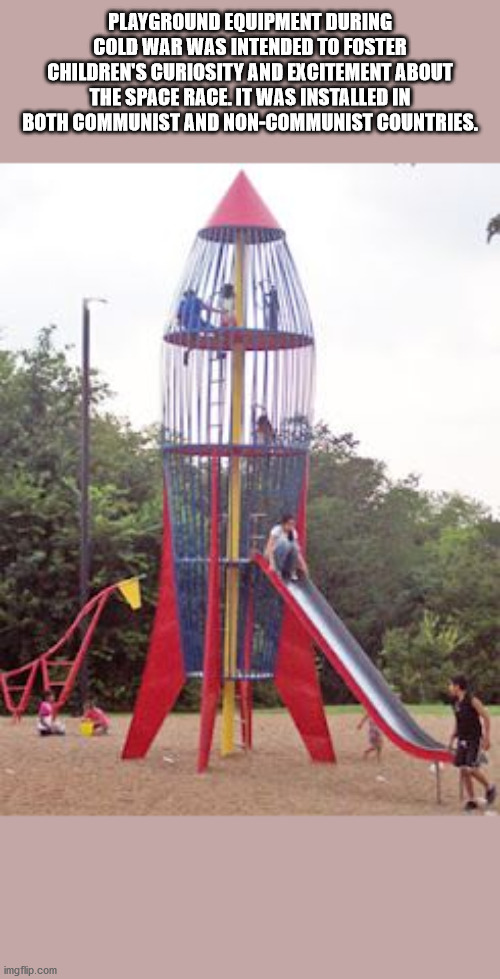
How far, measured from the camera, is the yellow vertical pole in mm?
15586

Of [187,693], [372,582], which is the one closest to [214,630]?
[187,693]

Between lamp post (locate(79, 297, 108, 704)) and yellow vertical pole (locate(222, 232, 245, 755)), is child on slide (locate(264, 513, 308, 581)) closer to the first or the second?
yellow vertical pole (locate(222, 232, 245, 755))

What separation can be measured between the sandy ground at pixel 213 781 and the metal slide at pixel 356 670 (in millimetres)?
559

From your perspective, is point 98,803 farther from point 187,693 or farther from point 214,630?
point 187,693

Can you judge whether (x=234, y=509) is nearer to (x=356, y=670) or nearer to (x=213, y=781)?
(x=356, y=670)

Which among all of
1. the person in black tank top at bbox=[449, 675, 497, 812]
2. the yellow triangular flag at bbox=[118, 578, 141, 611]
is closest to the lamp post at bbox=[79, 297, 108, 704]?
the yellow triangular flag at bbox=[118, 578, 141, 611]

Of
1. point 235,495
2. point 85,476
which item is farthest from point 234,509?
point 85,476

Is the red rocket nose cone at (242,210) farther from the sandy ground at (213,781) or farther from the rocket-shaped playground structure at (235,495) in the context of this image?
the sandy ground at (213,781)

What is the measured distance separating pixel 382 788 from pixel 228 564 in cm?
280

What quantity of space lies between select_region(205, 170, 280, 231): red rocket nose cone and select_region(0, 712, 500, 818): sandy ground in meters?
5.47

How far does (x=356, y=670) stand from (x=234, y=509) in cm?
243

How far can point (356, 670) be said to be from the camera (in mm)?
14312

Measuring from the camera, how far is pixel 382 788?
14602mm

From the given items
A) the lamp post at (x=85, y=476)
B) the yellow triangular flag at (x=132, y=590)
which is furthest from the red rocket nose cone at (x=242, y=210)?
the lamp post at (x=85, y=476)
